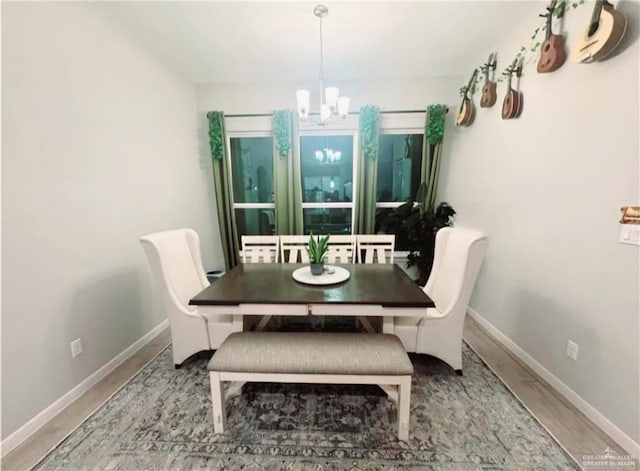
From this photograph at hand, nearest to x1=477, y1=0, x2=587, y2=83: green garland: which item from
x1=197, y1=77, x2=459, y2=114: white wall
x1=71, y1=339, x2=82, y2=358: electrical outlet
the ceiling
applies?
the ceiling

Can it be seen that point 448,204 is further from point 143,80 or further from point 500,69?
point 143,80

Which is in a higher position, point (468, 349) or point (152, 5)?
point (152, 5)

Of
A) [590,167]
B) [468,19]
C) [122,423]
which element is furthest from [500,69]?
[122,423]

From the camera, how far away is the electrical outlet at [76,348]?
72.0 inches

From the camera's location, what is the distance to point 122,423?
162 centimetres

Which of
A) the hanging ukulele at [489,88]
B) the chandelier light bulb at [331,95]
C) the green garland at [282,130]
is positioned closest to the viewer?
the chandelier light bulb at [331,95]

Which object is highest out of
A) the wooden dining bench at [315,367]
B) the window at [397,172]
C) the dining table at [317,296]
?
the window at [397,172]

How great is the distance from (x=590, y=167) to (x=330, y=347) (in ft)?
6.19

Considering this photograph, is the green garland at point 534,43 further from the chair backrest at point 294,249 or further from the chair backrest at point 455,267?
the chair backrest at point 294,249

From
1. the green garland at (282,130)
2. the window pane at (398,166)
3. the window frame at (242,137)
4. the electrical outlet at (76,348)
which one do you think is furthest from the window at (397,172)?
the electrical outlet at (76,348)

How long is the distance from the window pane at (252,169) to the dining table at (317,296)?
6.11 ft

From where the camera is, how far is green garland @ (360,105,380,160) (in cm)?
335

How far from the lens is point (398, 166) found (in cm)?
368

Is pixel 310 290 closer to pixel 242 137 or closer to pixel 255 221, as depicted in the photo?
pixel 255 221
